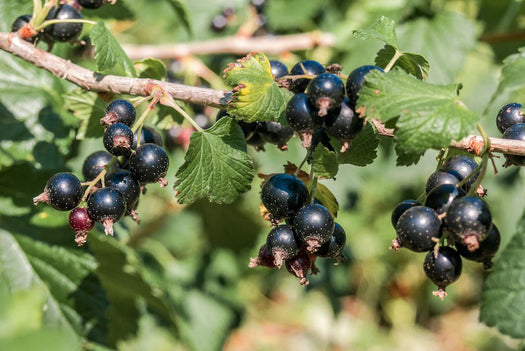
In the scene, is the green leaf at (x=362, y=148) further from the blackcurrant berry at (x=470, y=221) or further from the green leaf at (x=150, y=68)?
the green leaf at (x=150, y=68)

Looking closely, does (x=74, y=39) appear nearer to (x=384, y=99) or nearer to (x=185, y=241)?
(x=384, y=99)

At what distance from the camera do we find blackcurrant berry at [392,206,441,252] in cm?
105

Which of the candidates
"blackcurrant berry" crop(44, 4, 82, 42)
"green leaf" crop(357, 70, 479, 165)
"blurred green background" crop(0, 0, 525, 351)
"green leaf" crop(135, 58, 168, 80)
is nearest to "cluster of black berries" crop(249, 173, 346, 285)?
"green leaf" crop(357, 70, 479, 165)

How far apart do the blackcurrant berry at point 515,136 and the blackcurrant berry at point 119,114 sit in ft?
2.59

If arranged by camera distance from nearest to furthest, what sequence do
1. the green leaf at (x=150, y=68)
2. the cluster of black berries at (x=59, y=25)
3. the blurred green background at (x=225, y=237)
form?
the cluster of black berries at (x=59, y=25), the green leaf at (x=150, y=68), the blurred green background at (x=225, y=237)

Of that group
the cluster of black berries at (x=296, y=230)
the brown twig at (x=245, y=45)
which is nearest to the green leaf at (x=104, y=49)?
the cluster of black berries at (x=296, y=230)

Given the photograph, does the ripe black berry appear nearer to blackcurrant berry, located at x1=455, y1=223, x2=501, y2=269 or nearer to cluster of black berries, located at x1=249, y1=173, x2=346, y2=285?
cluster of black berries, located at x1=249, y1=173, x2=346, y2=285

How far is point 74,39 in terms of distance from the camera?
155 cm

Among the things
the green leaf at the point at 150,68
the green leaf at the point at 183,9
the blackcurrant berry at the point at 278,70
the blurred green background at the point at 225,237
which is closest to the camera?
the blackcurrant berry at the point at 278,70

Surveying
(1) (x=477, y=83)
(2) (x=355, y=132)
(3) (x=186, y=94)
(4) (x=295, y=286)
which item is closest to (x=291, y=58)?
(1) (x=477, y=83)

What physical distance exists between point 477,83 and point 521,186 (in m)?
0.69

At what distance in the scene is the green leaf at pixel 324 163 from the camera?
1144 mm

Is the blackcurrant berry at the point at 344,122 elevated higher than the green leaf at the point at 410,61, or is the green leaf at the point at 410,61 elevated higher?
the green leaf at the point at 410,61

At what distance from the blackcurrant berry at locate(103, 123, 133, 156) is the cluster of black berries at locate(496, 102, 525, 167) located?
773 millimetres
